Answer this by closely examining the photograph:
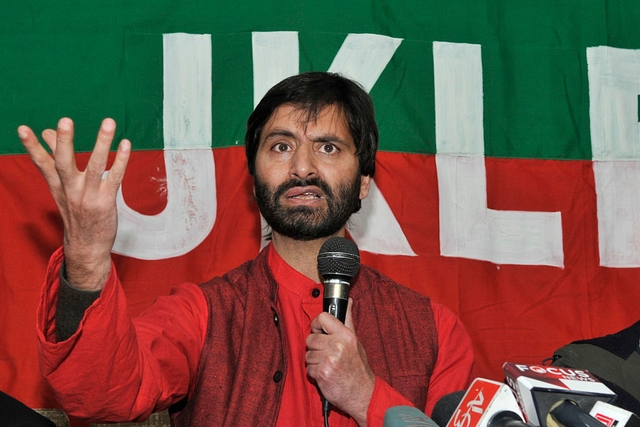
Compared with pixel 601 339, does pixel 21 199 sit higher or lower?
higher

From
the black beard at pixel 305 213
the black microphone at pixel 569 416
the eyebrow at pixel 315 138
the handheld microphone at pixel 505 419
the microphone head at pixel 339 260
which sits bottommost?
the handheld microphone at pixel 505 419

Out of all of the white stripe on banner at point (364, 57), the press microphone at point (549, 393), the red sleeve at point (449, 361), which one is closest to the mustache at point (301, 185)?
the red sleeve at point (449, 361)

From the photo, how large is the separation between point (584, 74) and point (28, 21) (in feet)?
6.35

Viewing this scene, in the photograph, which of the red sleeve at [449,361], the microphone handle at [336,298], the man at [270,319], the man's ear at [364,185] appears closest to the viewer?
the man at [270,319]

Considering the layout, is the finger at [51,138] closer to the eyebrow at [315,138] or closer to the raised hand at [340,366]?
the raised hand at [340,366]

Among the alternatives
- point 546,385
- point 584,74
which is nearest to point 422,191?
point 584,74

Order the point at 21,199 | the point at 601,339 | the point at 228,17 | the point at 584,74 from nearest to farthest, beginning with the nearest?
the point at 601,339, the point at 21,199, the point at 228,17, the point at 584,74

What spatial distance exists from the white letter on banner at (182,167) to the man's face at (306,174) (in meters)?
0.38

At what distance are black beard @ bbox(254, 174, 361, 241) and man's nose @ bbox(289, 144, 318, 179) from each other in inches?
0.7

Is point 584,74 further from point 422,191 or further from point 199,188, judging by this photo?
point 199,188

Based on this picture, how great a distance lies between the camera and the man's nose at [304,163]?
6.88 feet

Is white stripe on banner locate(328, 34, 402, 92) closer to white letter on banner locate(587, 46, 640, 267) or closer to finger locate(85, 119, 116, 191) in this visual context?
white letter on banner locate(587, 46, 640, 267)

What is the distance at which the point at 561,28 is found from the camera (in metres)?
2.86

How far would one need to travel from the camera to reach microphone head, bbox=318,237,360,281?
171 centimetres
